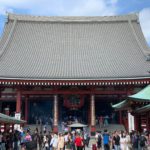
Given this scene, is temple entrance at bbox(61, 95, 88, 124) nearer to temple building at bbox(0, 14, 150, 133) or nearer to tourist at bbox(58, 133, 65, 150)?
temple building at bbox(0, 14, 150, 133)

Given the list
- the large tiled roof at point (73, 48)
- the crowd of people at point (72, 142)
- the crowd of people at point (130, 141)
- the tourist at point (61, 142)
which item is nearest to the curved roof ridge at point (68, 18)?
the large tiled roof at point (73, 48)

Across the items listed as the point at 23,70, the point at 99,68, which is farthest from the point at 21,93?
the point at 99,68

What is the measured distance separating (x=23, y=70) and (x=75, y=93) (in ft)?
15.9

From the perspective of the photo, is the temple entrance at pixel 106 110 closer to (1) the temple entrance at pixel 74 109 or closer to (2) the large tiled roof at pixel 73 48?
(1) the temple entrance at pixel 74 109

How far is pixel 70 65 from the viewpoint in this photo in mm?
35062

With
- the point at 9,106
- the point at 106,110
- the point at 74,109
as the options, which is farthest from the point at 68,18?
the point at 9,106

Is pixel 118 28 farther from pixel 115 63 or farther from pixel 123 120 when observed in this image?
pixel 123 120

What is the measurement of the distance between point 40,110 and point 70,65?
5.11 m

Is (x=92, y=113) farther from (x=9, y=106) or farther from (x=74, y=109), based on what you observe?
(x=9, y=106)

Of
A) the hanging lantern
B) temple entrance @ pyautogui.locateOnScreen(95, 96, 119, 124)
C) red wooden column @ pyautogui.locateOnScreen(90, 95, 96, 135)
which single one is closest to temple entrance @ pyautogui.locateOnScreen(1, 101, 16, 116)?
the hanging lantern

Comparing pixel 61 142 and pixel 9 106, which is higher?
pixel 9 106

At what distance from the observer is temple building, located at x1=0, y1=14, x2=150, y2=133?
105 feet

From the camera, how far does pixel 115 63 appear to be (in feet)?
117

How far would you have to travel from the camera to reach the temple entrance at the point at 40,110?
118ft
